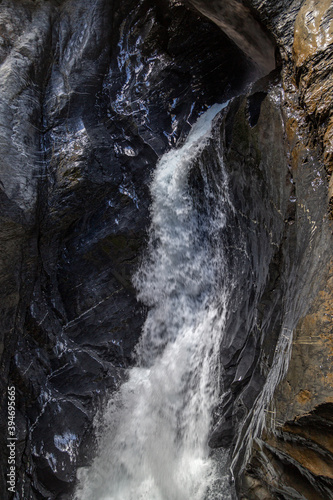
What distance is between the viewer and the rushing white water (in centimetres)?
366

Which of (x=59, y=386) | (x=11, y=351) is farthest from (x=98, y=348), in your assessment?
(x=11, y=351)

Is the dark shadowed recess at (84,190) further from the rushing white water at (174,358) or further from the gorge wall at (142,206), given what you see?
the rushing white water at (174,358)

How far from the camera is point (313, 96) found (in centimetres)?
282

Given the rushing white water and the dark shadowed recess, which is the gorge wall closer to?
the dark shadowed recess

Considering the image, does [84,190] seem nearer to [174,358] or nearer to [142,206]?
[142,206]

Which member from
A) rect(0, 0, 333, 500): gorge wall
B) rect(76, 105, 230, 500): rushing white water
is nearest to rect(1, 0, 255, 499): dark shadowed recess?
rect(0, 0, 333, 500): gorge wall

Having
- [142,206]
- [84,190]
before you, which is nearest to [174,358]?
[142,206]

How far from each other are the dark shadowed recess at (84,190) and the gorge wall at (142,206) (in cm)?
2

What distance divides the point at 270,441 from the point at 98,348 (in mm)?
2564

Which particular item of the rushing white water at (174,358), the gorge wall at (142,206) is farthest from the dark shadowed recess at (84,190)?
the rushing white water at (174,358)

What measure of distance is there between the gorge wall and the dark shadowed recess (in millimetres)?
18

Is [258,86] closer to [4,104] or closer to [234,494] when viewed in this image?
[4,104]

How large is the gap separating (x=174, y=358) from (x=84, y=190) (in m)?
2.24

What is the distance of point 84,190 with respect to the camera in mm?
4387
